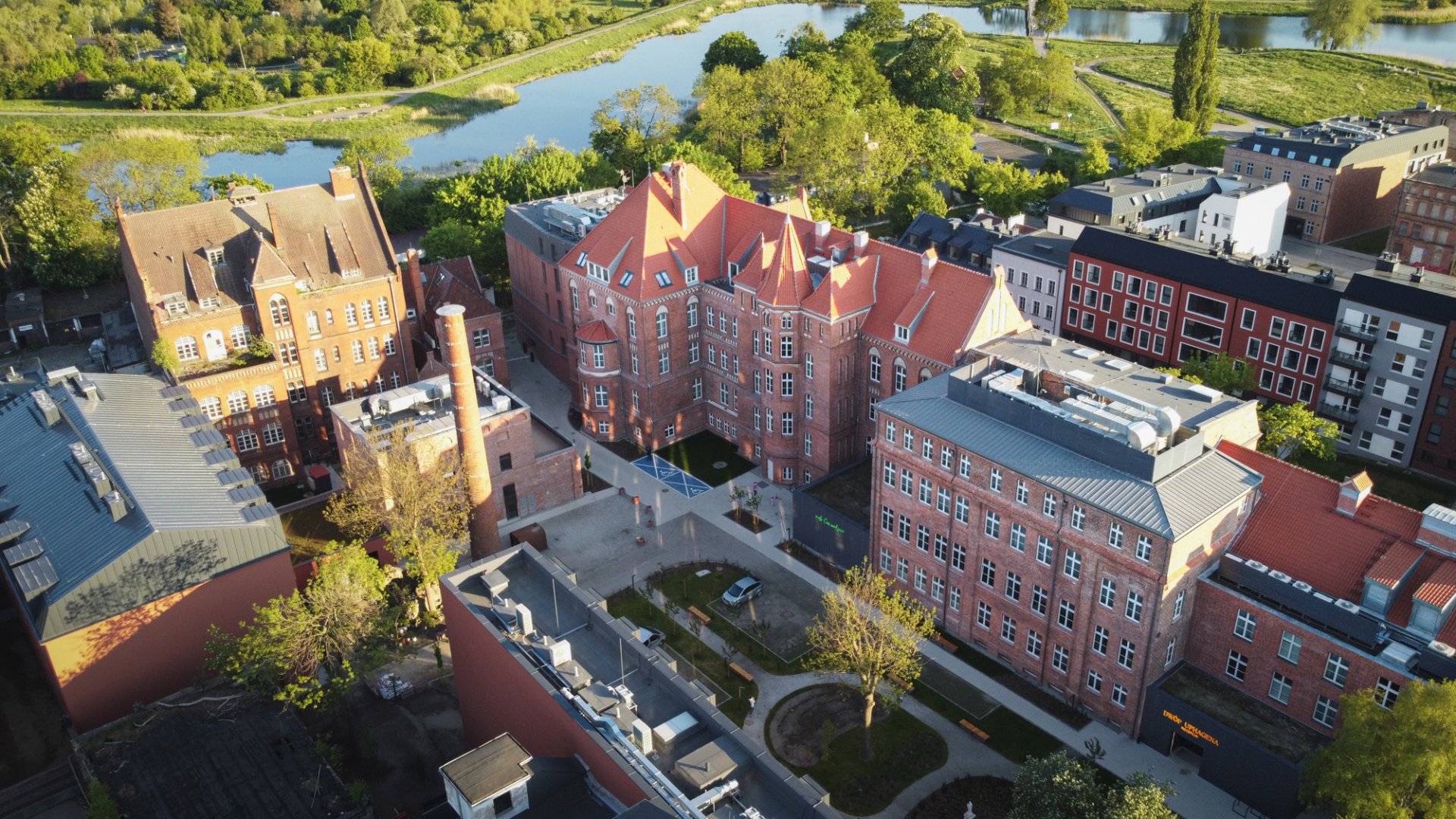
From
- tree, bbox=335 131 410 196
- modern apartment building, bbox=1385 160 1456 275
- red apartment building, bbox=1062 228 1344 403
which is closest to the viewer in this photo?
red apartment building, bbox=1062 228 1344 403

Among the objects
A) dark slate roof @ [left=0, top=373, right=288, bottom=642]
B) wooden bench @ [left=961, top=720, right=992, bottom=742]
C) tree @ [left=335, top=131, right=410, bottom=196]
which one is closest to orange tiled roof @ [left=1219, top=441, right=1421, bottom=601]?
wooden bench @ [left=961, top=720, right=992, bottom=742]

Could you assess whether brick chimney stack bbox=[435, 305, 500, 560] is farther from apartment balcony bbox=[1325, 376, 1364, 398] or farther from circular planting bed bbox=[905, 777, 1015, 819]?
apartment balcony bbox=[1325, 376, 1364, 398]

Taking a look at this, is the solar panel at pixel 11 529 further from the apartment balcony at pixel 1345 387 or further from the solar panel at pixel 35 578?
the apartment balcony at pixel 1345 387

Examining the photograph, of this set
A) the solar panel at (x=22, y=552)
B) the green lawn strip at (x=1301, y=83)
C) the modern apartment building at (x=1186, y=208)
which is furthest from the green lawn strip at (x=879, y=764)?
the green lawn strip at (x=1301, y=83)

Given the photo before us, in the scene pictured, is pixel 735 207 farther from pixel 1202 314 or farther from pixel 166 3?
pixel 166 3

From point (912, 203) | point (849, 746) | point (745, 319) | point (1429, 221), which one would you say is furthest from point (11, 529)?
point (1429, 221)

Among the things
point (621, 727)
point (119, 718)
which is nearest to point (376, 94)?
point (119, 718)

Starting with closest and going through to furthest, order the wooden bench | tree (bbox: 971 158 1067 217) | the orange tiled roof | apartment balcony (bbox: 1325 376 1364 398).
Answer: the orange tiled roof, the wooden bench, apartment balcony (bbox: 1325 376 1364 398), tree (bbox: 971 158 1067 217)
